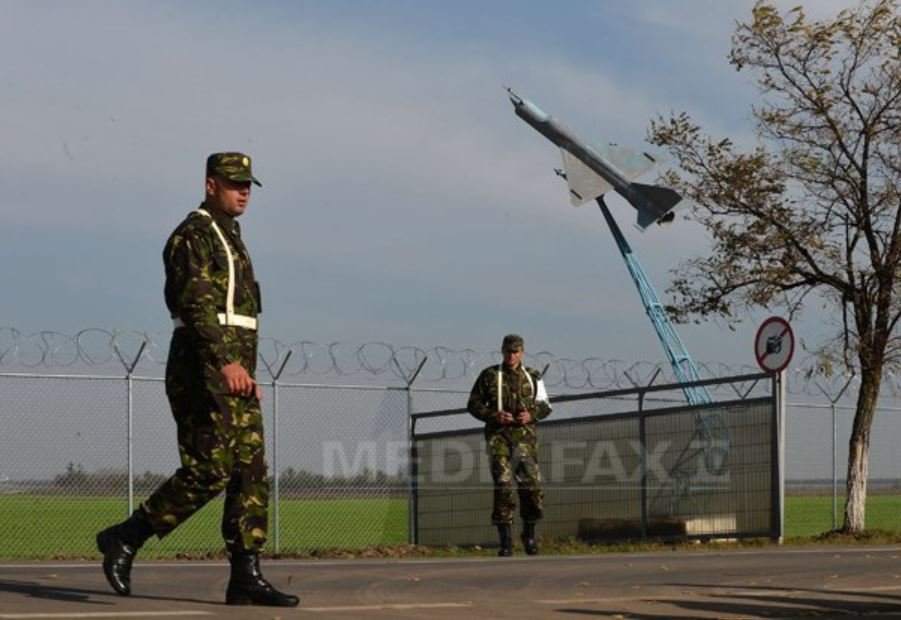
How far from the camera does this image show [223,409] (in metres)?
7.63

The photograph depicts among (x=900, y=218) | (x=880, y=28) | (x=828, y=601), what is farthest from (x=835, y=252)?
(x=828, y=601)

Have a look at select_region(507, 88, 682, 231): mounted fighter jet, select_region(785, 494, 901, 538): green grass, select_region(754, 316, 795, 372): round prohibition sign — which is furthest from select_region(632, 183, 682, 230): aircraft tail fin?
select_region(754, 316, 795, 372): round prohibition sign

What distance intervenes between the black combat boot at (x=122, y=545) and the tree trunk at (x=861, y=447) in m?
14.6

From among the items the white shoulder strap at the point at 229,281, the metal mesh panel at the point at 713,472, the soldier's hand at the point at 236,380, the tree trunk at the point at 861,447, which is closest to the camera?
the soldier's hand at the point at 236,380

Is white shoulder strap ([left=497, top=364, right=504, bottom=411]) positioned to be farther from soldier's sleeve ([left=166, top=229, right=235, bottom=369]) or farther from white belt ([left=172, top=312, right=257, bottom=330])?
soldier's sleeve ([left=166, top=229, right=235, bottom=369])

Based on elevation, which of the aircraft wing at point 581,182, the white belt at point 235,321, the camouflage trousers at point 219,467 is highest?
the aircraft wing at point 581,182

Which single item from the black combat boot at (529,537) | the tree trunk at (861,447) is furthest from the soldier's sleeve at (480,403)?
the tree trunk at (861,447)

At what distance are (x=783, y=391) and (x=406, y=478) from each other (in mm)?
5942

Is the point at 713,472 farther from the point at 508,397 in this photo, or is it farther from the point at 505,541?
the point at 508,397

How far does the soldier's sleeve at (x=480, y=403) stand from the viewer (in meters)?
14.9

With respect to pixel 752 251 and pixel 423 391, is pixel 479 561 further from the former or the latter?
pixel 752 251

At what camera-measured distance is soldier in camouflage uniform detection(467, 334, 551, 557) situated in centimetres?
1482

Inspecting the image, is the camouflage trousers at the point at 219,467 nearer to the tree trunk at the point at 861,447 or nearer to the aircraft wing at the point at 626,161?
the tree trunk at the point at 861,447

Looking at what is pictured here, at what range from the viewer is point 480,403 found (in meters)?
14.9
